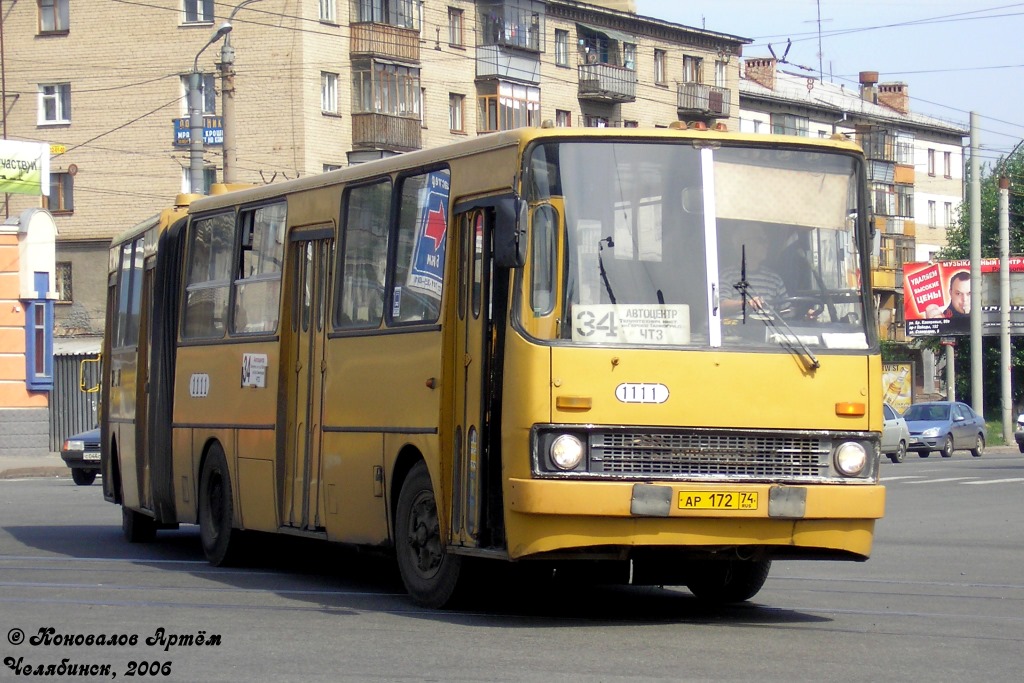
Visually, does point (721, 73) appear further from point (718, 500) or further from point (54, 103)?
point (718, 500)

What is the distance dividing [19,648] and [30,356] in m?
31.2

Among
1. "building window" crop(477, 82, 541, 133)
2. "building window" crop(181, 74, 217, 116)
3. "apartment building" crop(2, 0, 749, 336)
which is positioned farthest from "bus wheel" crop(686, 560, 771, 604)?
"building window" crop(477, 82, 541, 133)

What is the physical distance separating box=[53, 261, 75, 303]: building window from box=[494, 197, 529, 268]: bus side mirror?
48.2 meters

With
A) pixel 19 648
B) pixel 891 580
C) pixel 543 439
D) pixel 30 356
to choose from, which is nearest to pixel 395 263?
pixel 543 439

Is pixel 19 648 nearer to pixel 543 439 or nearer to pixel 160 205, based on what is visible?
pixel 543 439

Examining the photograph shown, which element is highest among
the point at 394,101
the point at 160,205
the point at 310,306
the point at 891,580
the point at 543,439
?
the point at 394,101

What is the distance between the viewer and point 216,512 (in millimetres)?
14539

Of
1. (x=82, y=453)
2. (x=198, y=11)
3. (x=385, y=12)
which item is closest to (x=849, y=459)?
(x=82, y=453)

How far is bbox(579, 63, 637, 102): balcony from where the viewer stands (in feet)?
208

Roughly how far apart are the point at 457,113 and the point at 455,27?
290 centimetres

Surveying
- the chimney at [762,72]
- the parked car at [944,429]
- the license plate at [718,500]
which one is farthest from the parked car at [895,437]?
the chimney at [762,72]

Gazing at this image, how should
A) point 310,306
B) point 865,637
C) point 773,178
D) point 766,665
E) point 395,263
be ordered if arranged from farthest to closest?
1. point 310,306
2. point 395,263
3. point 773,178
4. point 865,637
5. point 766,665

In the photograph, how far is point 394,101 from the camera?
55000 millimetres

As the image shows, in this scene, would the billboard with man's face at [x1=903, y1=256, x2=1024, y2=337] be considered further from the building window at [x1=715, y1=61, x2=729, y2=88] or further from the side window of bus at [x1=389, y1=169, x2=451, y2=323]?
the side window of bus at [x1=389, y1=169, x2=451, y2=323]
